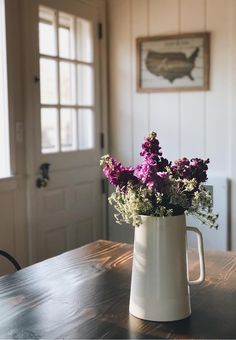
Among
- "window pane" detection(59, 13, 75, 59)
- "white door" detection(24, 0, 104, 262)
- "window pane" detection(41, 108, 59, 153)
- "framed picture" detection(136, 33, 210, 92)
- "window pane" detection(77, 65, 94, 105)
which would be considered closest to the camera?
"white door" detection(24, 0, 104, 262)

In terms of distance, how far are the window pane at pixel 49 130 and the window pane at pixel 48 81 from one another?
0.07 meters

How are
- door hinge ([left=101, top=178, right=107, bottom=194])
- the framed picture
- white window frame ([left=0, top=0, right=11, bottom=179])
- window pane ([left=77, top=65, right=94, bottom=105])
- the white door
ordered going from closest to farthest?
1. white window frame ([left=0, top=0, right=11, bottom=179])
2. the white door
3. the framed picture
4. window pane ([left=77, top=65, right=94, bottom=105])
5. door hinge ([left=101, top=178, right=107, bottom=194])

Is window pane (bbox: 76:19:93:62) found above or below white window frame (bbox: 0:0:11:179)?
above

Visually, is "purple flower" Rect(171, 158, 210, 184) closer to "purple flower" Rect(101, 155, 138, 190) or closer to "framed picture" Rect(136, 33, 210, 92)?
"purple flower" Rect(101, 155, 138, 190)

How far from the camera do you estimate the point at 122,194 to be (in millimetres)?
1368

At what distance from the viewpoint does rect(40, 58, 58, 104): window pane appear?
3219mm

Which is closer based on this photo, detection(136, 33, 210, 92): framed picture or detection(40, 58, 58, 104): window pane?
detection(40, 58, 58, 104): window pane

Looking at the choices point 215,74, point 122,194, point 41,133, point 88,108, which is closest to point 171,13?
point 215,74

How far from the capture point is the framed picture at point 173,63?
11.5ft

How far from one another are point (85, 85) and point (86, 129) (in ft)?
1.04

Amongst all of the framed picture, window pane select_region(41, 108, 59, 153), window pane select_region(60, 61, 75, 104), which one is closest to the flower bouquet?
window pane select_region(41, 108, 59, 153)

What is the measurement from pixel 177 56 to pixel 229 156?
0.79m

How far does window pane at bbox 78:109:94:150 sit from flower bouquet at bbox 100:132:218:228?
2.31m

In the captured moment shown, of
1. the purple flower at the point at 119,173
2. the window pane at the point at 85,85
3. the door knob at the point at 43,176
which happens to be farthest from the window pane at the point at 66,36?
the purple flower at the point at 119,173
